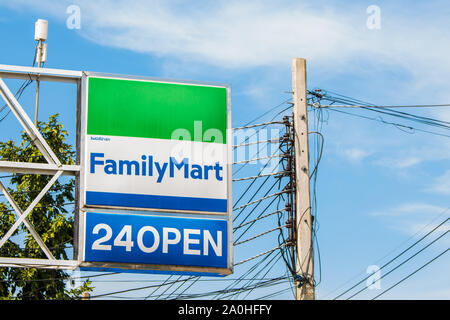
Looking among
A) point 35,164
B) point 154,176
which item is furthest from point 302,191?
point 35,164

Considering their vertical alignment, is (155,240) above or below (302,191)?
below

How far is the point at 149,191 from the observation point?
14.9 meters

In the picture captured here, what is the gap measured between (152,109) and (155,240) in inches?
101

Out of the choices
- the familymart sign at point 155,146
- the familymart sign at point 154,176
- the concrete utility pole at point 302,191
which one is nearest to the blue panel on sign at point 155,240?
the familymart sign at point 154,176

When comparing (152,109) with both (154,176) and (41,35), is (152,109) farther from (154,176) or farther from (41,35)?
(41,35)

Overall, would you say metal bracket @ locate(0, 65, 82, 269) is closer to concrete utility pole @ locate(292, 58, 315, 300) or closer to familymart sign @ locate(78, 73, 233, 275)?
familymart sign @ locate(78, 73, 233, 275)

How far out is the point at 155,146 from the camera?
15.1 meters

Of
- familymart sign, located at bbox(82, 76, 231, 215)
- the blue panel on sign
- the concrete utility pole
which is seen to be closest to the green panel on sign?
familymart sign, located at bbox(82, 76, 231, 215)

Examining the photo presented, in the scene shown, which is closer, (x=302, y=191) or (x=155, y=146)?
(x=155, y=146)

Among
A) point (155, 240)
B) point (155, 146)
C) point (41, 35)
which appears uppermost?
point (41, 35)

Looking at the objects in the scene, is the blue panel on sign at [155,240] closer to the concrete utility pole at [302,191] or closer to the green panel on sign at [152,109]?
the green panel on sign at [152,109]

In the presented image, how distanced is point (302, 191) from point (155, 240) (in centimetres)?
360

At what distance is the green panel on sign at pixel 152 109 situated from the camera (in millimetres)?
15117

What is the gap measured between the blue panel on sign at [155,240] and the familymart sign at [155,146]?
0.85 feet
